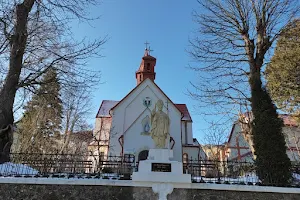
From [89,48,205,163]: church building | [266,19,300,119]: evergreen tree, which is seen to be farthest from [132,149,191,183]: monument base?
[266,19,300,119]: evergreen tree

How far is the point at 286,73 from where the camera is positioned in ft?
50.7

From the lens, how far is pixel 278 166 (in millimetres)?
8781

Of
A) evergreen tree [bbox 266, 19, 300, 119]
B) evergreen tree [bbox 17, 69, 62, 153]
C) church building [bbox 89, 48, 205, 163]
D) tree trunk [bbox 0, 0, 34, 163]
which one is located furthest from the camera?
church building [bbox 89, 48, 205, 163]

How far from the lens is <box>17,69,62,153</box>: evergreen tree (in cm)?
1243

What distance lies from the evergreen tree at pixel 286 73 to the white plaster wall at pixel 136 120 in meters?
8.50

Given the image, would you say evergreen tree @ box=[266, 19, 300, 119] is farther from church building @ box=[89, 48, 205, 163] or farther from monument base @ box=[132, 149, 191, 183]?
monument base @ box=[132, 149, 191, 183]

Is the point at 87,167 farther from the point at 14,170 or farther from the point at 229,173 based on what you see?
the point at 229,173

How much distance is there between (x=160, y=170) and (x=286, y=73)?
38.8 ft

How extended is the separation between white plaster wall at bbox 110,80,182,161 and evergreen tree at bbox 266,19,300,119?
850 centimetres

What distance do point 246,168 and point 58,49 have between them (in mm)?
9653

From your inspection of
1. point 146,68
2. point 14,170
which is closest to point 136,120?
point 146,68

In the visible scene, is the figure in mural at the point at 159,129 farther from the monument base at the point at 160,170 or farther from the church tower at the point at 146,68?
the church tower at the point at 146,68

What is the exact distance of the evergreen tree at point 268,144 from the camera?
343 inches

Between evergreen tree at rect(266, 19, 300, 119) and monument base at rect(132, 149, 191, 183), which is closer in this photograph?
monument base at rect(132, 149, 191, 183)
